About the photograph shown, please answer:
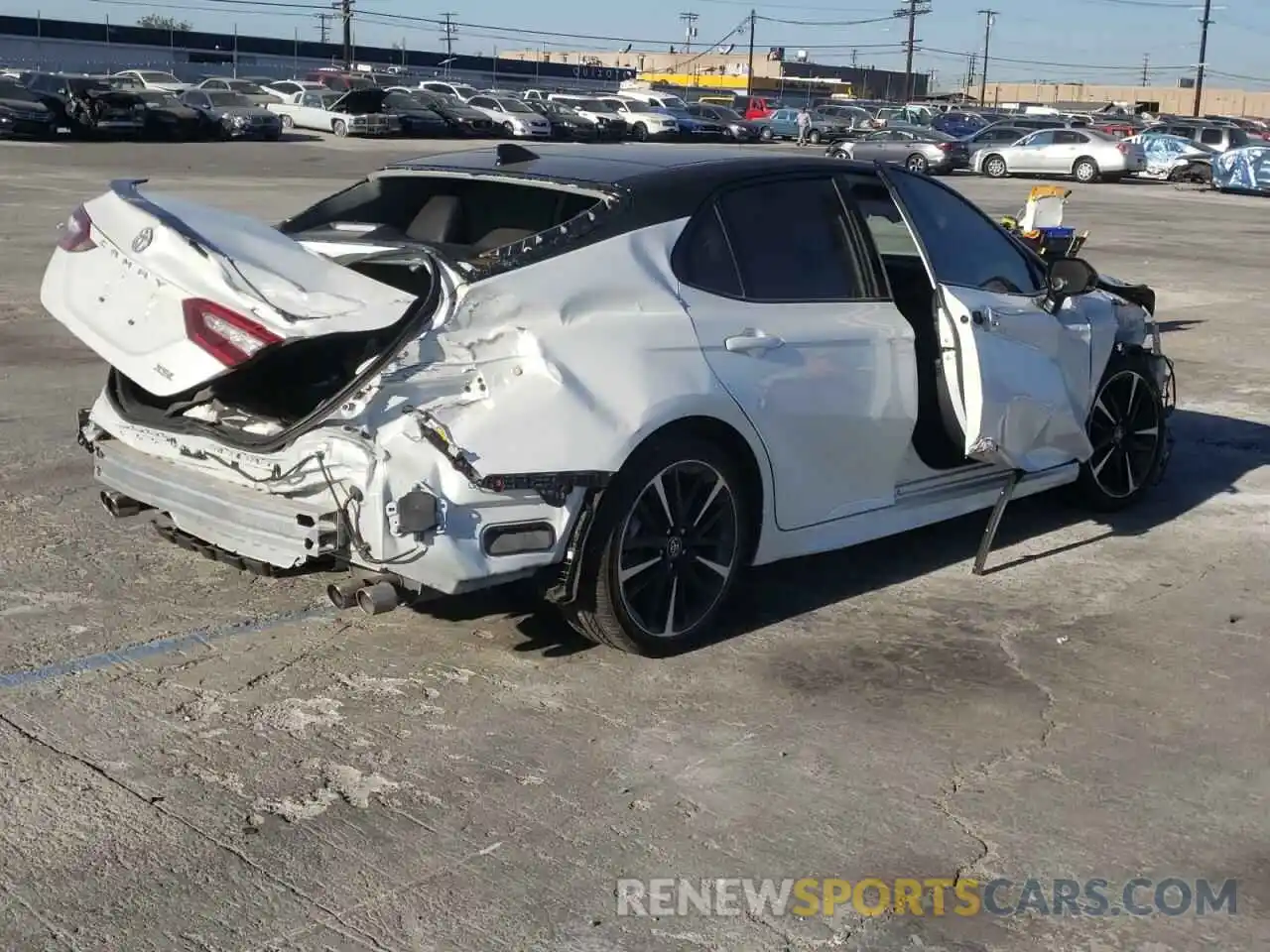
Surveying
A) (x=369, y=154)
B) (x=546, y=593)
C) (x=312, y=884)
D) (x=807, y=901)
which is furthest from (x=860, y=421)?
(x=369, y=154)

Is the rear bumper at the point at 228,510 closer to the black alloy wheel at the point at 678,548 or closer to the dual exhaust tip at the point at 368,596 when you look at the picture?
the dual exhaust tip at the point at 368,596

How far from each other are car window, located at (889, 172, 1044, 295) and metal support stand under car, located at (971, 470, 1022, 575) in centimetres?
82

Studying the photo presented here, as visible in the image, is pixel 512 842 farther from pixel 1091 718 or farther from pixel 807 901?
pixel 1091 718

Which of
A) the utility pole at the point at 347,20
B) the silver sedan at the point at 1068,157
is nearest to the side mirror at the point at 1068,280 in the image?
the silver sedan at the point at 1068,157

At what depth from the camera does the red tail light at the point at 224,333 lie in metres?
4.30

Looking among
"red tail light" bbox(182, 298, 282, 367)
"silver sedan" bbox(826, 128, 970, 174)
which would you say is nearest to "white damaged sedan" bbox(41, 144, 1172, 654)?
"red tail light" bbox(182, 298, 282, 367)

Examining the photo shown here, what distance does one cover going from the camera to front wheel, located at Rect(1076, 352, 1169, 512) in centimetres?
709

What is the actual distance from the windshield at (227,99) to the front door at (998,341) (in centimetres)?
3967

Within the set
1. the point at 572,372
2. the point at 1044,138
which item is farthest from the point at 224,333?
the point at 1044,138

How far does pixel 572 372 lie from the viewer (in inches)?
180

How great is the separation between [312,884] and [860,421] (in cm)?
281

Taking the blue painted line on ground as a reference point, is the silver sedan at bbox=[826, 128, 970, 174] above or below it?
above

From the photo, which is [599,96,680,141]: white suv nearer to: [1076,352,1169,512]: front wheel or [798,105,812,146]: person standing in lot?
[798,105,812,146]: person standing in lot

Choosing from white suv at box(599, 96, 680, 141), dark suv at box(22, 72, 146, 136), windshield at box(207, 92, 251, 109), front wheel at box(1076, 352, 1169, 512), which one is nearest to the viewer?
front wheel at box(1076, 352, 1169, 512)
